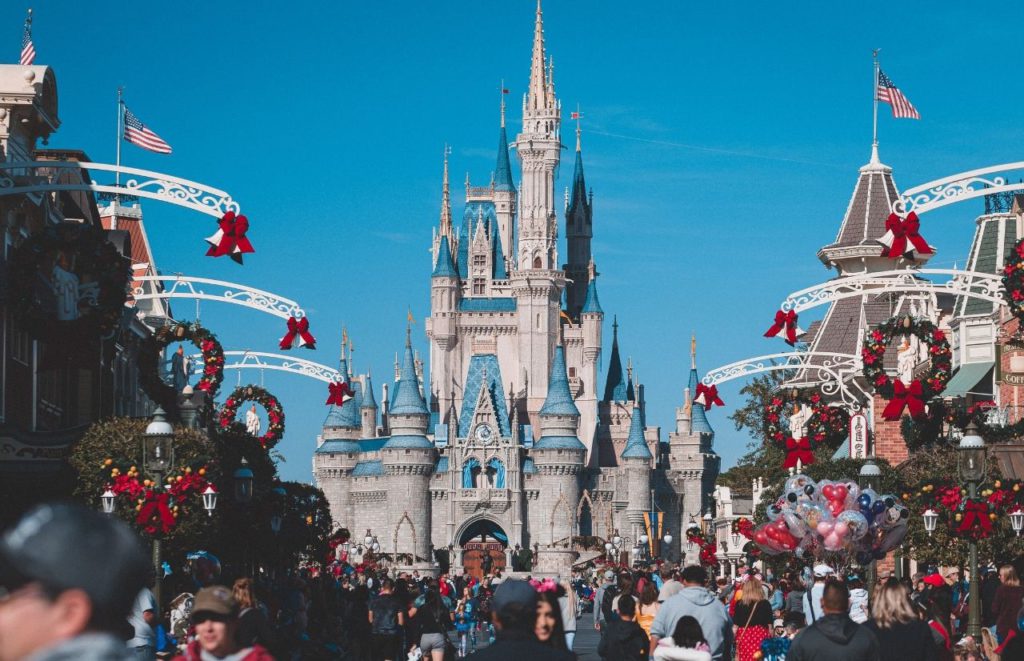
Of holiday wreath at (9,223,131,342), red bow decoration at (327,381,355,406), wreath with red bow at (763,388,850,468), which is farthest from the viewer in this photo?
red bow decoration at (327,381,355,406)

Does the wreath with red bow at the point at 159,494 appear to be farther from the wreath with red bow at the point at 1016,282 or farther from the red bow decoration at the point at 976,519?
the wreath with red bow at the point at 1016,282

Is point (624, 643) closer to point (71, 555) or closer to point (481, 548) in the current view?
point (71, 555)

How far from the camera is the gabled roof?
5344 inches

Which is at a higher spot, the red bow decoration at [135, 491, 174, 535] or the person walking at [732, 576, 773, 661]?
the red bow decoration at [135, 491, 174, 535]

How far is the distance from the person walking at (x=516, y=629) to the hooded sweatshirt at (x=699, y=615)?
14.8 feet

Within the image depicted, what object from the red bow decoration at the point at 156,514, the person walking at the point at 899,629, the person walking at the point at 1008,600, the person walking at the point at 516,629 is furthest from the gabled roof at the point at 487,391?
the person walking at the point at 516,629

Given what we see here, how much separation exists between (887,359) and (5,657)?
61.3 meters

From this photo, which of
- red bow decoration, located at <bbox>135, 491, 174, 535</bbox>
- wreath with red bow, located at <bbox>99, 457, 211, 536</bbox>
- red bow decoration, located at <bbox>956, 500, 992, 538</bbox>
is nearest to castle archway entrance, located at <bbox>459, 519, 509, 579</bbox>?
wreath with red bow, located at <bbox>99, 457, 211, 536</bbox>

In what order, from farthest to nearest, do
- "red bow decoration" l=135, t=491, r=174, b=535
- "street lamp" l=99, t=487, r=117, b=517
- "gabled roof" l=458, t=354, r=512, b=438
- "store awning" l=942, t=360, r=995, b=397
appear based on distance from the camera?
"gabled roof" l=458, t=354, r=512, b=438
"store awning" l=942, t=360, r=995, b=397
"street lamp" l=99, t=487, r=117, b=517
"red bow decoration" l=135, t=491, r=174, b=535

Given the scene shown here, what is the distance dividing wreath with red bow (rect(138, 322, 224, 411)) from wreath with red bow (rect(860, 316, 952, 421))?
10489mm

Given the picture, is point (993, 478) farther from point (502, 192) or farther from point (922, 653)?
point (502, 192)

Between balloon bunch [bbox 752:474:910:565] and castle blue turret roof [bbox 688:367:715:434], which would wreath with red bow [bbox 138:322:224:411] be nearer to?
balloon bunch [bbox 752:474:910:565]

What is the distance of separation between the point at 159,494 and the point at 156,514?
416 mm

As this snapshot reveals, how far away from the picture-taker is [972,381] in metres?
46.5
